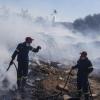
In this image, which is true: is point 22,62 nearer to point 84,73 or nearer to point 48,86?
point 48,86

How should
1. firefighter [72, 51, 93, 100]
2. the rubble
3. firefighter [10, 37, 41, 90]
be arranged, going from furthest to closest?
firefighter [10, 37, 41, 90], the rubble, firefighter [72, 51, 93, 100]

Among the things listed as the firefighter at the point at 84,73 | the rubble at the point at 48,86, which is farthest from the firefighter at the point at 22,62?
the firefighter at the point at 84,73

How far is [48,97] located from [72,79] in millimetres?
4626

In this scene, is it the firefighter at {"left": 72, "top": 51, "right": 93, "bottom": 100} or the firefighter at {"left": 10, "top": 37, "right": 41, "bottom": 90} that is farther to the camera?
the firefighter at {"left": 10, "top": 37, "right": 41, "bottom": 90}

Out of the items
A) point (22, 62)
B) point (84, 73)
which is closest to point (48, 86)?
point (22, 62)

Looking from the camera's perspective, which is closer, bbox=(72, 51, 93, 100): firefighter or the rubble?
bbox=(72, 51, 93, 100): firefighter

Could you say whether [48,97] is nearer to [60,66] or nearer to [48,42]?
[60,66]

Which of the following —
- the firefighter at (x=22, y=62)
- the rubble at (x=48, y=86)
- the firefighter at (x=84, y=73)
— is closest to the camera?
the firefighter at (x=84, y=73)

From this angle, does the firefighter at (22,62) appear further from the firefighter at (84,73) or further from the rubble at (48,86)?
the firefighter at (84,73)

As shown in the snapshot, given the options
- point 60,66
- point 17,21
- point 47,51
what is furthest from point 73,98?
point 17,21

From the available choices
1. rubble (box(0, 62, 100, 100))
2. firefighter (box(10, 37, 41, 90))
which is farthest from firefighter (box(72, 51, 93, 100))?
firefighter (box(10, 37, 41, 90))

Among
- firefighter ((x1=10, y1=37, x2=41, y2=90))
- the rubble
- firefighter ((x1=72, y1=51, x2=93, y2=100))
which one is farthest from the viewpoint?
firefighter ((x1=10, y1=37, x2=41, y2=90))

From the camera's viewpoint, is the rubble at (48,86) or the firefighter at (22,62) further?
the firefighter at (22,62)

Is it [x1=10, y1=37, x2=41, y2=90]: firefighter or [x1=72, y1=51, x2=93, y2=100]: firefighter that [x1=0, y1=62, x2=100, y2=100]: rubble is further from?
[x1=72, y1=51, x2=93, y2=100]: firefighter
